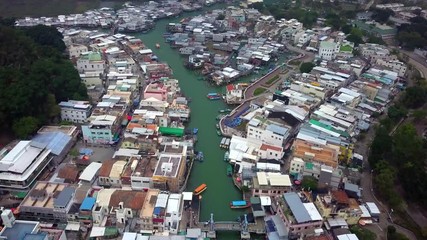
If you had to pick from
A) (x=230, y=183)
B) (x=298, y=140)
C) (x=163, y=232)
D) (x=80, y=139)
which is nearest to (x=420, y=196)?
(x=298, y=140)

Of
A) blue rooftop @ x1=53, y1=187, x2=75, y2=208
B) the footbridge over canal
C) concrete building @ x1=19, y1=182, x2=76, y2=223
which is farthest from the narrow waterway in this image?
concrete building @ x1=19, y1=182, x2=76, y2=223

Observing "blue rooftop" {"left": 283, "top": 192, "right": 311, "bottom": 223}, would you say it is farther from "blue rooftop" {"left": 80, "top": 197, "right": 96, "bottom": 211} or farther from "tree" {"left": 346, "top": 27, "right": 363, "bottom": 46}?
"tree" {"left": 346, "top": 27, "right": 363, "bottom": 46}

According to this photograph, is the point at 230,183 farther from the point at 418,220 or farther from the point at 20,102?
the point at 20,102

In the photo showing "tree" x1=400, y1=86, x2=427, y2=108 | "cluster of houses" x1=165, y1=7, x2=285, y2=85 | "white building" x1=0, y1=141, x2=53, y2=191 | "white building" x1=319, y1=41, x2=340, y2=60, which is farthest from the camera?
"white building" x1=319, y1=41, x2=340, y2=60

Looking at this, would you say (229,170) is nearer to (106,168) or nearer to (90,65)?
(106,168)

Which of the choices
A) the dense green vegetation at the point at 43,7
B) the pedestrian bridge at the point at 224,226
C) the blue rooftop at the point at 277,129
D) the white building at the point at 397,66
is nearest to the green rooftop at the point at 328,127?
the blue rooftop at the point at 277,129

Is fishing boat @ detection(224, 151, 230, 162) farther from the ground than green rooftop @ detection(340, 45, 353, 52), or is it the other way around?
green rooftop @ detection(340, 45, 353, 52)

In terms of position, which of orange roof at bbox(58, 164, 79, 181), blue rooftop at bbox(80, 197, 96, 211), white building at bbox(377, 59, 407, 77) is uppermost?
white building at bbox(377, 59, 407, 77)
